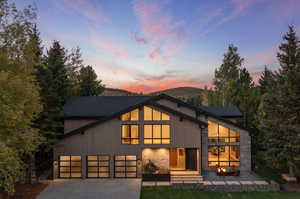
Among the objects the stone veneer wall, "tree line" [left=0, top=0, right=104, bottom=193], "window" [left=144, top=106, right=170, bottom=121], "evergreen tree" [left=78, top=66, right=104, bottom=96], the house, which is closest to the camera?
"tree line" [left=0, top=0, right=104, bottom=193]

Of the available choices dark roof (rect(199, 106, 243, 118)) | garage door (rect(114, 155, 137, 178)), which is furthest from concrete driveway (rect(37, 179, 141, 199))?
dark roof (rect(199, 106, 243, 118))

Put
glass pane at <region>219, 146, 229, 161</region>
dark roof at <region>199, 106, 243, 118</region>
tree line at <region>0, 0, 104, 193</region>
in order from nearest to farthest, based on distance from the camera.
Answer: tree line at <region>0, 0, 104, 193</region> < glass pane at <region>219, 146, 229, 161</region> < dark roof at <region>199, 106, 243, 118</region>

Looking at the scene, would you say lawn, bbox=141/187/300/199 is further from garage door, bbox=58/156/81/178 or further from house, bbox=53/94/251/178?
garage door, bbox=58/156/81/178

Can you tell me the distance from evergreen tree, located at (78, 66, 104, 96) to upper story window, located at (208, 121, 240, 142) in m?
29.8

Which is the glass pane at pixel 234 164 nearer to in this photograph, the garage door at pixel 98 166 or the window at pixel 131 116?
the window at pixel 131 116

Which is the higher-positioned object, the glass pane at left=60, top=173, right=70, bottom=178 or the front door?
the front door

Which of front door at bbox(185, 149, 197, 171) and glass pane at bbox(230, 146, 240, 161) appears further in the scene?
glass pane at bbox(230, 146, 240, 161)

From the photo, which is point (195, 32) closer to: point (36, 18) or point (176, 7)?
point (176, 7)

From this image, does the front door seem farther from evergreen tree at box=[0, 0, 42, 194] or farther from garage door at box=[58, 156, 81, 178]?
evergreen tree at box=[0, 0, 42, 194]

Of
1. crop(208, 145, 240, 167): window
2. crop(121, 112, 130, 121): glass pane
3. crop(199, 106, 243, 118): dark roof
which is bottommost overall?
crop(208, 145, 240, 167): window

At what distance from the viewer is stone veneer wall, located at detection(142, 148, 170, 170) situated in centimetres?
1841

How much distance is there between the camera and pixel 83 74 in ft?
141

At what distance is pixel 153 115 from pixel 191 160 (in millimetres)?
6022

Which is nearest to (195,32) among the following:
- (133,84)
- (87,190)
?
(87,190)
